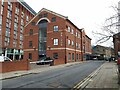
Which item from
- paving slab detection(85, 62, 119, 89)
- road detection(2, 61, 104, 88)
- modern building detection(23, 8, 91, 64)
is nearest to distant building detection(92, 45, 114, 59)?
paving slab detection(85, 62, 119, 89)

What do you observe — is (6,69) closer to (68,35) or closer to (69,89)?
(69,89)

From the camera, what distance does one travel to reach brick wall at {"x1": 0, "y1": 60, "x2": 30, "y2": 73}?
21.9 metres

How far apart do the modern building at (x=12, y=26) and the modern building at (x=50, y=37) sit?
22.5 ft

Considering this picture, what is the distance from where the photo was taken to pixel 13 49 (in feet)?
211

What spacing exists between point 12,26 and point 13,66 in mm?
41778

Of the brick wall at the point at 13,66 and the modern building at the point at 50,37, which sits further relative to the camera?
the modern building at the point at 50,37

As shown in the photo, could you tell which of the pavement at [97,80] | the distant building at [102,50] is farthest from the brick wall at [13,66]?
the distant building at [102,50]

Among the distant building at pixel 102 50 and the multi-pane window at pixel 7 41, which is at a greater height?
the multi-pane window at pixel 7 41

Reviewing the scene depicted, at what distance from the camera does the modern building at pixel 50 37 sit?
164 ft

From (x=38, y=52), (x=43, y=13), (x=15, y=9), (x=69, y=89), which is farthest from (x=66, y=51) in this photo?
(x=69, y=89)

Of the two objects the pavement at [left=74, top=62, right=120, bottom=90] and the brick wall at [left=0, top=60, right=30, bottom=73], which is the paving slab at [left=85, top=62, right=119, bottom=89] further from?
the brick wall at [left=0, top=60, right=30, bottom=73]

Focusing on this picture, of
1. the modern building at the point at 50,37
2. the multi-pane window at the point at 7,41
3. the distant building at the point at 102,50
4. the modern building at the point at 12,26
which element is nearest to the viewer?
the distant building at the point at 102,50

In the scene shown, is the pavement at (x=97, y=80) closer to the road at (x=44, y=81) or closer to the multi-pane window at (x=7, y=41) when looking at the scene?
the road at (x=44, y=81)

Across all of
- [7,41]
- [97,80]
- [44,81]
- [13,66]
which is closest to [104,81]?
[97,80]
